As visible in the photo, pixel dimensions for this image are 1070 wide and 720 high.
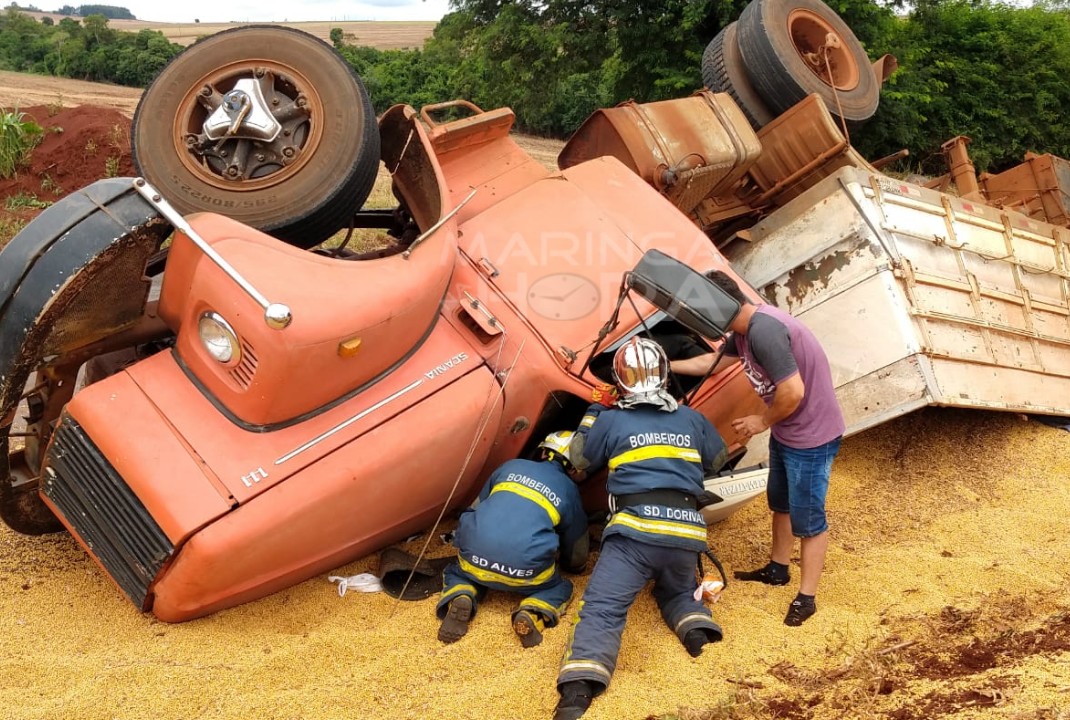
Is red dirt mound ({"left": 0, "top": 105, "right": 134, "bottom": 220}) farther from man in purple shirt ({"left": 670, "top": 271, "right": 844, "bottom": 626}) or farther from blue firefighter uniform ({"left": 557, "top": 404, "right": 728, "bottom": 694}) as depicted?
man in purple shirt ({"left": 670, "top": 271, "right": 844, "bottom": 626})

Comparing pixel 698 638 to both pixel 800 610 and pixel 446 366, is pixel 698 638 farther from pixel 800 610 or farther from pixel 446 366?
pixel 446 366

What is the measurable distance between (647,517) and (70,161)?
9.82 metres

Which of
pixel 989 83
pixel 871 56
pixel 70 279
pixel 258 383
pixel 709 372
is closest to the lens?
pixel 70 279

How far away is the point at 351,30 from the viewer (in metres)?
54.6

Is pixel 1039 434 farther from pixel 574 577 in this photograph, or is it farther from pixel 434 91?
pixel 434 91

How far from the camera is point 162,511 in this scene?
329 cm

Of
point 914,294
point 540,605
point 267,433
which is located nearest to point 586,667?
point 540,605

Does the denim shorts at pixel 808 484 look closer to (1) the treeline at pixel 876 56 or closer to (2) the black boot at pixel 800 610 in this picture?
(2) the black boot at pixel 800 610

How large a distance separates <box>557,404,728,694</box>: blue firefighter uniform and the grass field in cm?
4132

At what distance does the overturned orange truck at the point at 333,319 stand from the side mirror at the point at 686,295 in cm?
1

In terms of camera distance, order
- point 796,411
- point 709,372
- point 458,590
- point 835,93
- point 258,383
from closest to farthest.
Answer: point 258,383 < point 458,590 < point 796,411 < point 709,372 < point 835,93

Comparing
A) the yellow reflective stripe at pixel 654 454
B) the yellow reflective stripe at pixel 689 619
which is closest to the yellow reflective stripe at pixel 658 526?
the yellow reflective stripe at pixel 654 454

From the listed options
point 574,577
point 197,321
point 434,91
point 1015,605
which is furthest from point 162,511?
point 434,91

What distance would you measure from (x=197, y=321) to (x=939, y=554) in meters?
3.73
